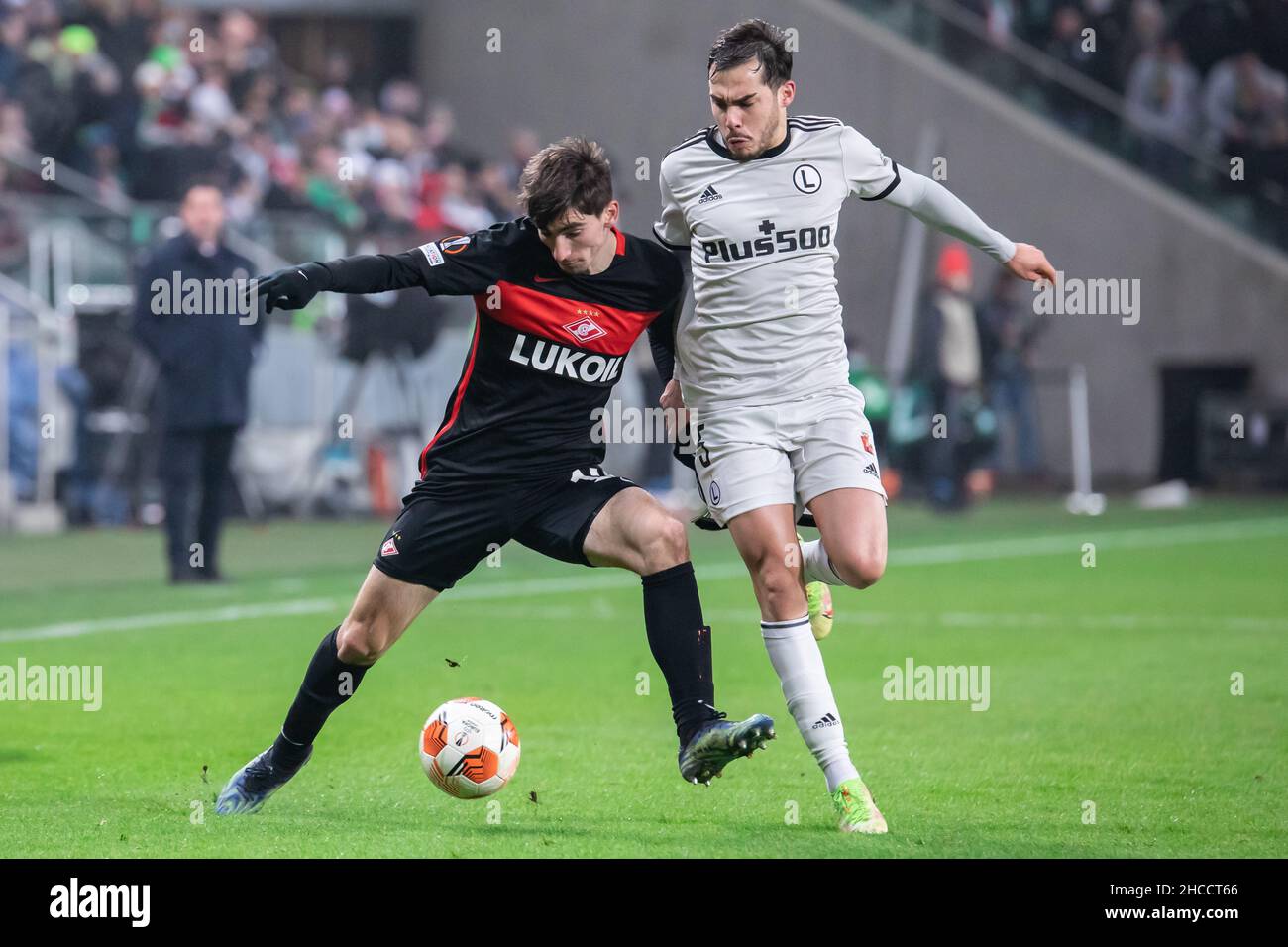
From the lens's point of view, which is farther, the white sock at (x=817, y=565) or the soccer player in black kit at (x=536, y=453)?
the white sock at (x=817, y=565)

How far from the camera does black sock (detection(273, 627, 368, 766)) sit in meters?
6.53

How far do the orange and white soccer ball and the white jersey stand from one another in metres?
1.25

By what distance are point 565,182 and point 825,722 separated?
1837 mm

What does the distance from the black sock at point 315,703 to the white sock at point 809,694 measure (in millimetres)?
1338

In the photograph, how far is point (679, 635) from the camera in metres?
6.43

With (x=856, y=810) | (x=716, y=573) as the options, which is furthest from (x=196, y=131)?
(x=856, y=810)

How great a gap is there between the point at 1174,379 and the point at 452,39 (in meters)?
10.8

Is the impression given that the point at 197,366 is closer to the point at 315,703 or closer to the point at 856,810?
the point at 315,703

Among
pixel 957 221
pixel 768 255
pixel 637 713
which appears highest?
pixel 957 221

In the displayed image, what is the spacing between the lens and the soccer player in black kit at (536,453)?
6363 millimetres
